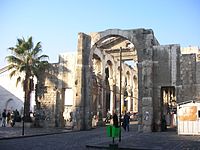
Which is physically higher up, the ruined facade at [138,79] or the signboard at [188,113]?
the ruined facade at [138,79]

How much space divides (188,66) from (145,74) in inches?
134

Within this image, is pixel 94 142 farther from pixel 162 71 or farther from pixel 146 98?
pixel 162 71

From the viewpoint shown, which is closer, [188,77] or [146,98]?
[188,77]

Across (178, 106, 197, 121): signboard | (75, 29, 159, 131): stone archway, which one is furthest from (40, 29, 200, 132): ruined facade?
(178, 106, 197, 121): signboard

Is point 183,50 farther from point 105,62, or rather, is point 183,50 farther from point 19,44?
point 19,44

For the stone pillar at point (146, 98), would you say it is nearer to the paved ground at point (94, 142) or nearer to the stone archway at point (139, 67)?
the stone archway at point (139, 67)

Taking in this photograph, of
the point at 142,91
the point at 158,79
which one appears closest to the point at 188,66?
the point at 158,79

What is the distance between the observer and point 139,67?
24.0 metres

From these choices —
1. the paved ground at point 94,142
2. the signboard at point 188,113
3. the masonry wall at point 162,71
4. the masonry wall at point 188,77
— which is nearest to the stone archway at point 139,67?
the masonry wall at point 162,71

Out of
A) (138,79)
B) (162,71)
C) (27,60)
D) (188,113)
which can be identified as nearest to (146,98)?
(138,79)

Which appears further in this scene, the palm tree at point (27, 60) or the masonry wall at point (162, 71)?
the palm tree at point (27, 60)

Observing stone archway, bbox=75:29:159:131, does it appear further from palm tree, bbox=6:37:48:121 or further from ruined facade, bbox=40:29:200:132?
palm tree, bbox=6:37:48:121

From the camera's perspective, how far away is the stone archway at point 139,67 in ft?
76.5

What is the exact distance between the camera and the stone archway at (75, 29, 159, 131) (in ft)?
76.5
